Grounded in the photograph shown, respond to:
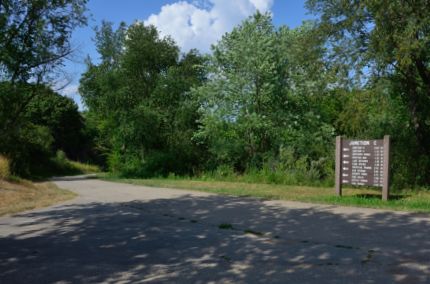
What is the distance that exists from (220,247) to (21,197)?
10383 mm

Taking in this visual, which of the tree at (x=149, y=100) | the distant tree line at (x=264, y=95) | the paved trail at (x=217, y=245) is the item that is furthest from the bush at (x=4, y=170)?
the tree at (x=149, y=100)

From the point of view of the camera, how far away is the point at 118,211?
1253 cm

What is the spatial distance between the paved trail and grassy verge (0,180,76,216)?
1.19 meters

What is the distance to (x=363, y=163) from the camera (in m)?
14.0

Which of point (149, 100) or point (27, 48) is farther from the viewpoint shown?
point (149, 100)

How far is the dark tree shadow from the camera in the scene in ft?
20.1

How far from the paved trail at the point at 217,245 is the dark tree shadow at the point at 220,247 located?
16mm

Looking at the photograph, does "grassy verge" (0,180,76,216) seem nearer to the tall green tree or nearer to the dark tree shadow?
the dark tree shadow

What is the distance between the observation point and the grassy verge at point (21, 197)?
13.5 metres


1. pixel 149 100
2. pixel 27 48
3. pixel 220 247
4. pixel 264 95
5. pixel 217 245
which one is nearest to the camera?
pixel 220 247

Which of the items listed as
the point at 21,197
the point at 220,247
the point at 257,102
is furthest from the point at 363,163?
the point at 257,102

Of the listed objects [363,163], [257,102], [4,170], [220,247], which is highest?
[257,102]

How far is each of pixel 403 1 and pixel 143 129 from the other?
18.7m

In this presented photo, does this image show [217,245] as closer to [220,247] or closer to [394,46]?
[220,247]
